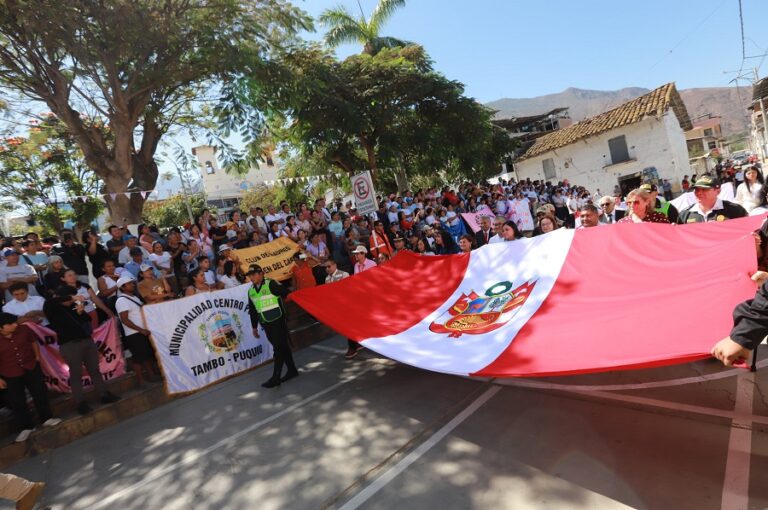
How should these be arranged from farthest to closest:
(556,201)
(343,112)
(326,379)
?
(556,201) < (343,112) < (326,379)

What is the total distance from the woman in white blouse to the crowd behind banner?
0.02 m

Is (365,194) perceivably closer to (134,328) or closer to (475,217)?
(475,217)

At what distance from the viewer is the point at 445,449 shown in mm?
3725

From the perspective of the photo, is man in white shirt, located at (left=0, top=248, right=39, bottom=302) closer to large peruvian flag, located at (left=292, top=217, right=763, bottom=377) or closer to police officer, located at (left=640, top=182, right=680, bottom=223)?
large peruvian flag, located at (left=292, top=217, right=763, bottom=377)

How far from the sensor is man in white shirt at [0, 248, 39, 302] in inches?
259

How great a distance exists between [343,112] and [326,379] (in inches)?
423

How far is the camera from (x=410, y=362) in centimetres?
434

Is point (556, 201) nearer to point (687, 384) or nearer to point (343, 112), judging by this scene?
point (343, 112)

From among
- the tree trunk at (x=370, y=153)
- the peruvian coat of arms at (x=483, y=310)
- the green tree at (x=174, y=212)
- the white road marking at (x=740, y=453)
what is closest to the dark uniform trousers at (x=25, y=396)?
the peruvian coat of arms at (x=483, y=310)

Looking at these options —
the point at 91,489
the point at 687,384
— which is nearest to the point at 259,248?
the point at 91,489

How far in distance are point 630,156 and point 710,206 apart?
26850mm

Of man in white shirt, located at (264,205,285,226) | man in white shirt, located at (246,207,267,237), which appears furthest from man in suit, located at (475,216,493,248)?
man in white shirt, located at (246,207,267,237)

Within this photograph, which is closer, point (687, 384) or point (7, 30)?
point (687, 384)

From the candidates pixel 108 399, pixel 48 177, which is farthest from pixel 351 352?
pixel 48 177
